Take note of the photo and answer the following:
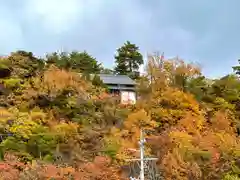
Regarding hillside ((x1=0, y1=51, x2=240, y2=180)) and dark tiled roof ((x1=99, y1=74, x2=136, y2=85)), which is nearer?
hillside ((x1=0, y1=51, x2=240, y2=180))

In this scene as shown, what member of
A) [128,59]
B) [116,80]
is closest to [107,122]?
[116,80]

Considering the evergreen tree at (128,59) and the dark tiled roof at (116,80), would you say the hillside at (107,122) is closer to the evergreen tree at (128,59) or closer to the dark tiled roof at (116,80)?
the dark tiled roof at (116,80)

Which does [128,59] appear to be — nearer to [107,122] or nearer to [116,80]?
[116,80]

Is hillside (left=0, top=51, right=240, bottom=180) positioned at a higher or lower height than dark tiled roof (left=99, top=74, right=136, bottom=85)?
lower

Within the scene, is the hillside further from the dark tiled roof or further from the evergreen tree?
the evergreen tree

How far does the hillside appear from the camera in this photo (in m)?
22.2

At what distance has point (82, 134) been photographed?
962 inches

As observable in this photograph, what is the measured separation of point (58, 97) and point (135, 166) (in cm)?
764

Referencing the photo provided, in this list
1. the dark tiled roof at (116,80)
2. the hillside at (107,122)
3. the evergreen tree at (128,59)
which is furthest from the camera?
the evergreen tree at (128,59)

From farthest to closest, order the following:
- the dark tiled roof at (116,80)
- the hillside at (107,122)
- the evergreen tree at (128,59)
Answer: the evergreen tree at (128,59) → the dark tiled roof at (116,80) → the hillside at (107,122)

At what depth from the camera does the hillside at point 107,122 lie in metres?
22.2

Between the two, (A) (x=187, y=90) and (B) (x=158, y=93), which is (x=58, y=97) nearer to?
(B) (x=158, y=93)

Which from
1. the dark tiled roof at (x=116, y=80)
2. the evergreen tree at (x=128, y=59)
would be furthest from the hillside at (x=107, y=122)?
the evergreen tree at (x=128, y=59)

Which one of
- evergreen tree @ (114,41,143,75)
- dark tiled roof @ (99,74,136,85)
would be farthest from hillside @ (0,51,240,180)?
evergreen tree @ (114,41,143,75)
